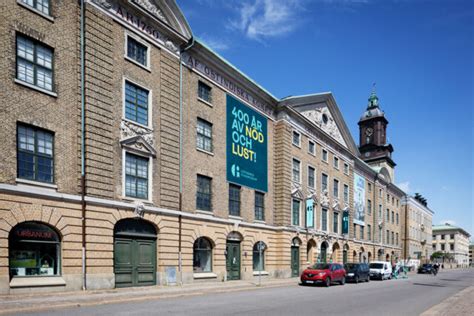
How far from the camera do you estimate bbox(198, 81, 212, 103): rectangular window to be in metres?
27.0

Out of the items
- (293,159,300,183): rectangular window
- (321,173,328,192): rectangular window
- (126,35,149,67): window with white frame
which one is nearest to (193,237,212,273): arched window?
(126,35,149,67): window with white frame

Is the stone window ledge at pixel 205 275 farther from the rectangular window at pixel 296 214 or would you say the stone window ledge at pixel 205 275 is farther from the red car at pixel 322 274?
the rectangular window at pixel 296 214

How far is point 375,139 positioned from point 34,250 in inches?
2753

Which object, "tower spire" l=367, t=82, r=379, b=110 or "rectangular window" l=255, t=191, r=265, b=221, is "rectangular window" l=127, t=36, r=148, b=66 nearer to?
"rectangular window" l=255, t=191, r=265, b=221

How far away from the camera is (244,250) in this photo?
97.7ft

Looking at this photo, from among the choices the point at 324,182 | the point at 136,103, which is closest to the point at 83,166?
the point at 136,103

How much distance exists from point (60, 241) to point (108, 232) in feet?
7.67

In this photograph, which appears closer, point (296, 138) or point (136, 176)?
point (136, 176)

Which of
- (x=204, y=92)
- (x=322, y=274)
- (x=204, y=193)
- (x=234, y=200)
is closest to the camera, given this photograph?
(x=204, y=193)

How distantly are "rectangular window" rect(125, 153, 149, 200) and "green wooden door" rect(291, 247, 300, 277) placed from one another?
17821 millimetres

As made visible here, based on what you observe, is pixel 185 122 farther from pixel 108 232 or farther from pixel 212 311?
pixel 212 311

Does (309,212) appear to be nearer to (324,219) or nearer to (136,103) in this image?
(324,219)

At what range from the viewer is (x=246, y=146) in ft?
102

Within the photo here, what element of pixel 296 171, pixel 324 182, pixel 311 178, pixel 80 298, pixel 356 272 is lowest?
pixel 356 272
